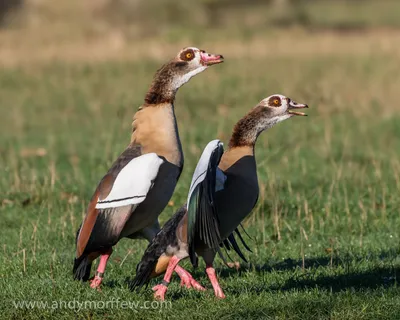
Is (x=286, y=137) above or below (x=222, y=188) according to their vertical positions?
below

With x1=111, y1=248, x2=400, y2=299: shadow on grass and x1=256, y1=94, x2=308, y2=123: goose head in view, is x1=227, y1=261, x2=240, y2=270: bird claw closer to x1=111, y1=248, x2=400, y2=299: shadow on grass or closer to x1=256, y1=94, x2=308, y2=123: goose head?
x1=111, y1=248, x2=400, y2=299: shadow on grass

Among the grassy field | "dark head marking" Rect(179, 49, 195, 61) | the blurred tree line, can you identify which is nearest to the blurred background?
the blurred tree line

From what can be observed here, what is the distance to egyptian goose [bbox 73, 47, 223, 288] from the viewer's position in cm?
696

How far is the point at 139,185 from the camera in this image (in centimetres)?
693

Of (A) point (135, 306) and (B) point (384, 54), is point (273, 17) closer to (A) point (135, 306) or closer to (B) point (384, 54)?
(B) point (384, 54)

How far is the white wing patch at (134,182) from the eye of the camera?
22.7ft

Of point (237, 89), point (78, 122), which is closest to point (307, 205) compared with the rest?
point (78, 122)

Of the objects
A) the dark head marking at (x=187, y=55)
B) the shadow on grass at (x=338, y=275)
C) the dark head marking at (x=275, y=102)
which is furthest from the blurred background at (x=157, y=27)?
the dark head marking at (x=275, y=102)

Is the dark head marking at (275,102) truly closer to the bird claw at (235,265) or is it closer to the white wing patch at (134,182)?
the white wing patch at (134,182)

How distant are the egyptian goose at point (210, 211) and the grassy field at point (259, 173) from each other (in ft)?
0.84

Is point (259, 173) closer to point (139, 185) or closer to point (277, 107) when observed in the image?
point (277, 107)

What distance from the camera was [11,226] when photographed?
9945 millimetres

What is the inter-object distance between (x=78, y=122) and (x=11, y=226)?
8.46m

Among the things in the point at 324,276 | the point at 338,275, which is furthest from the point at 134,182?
the point at 338,275
